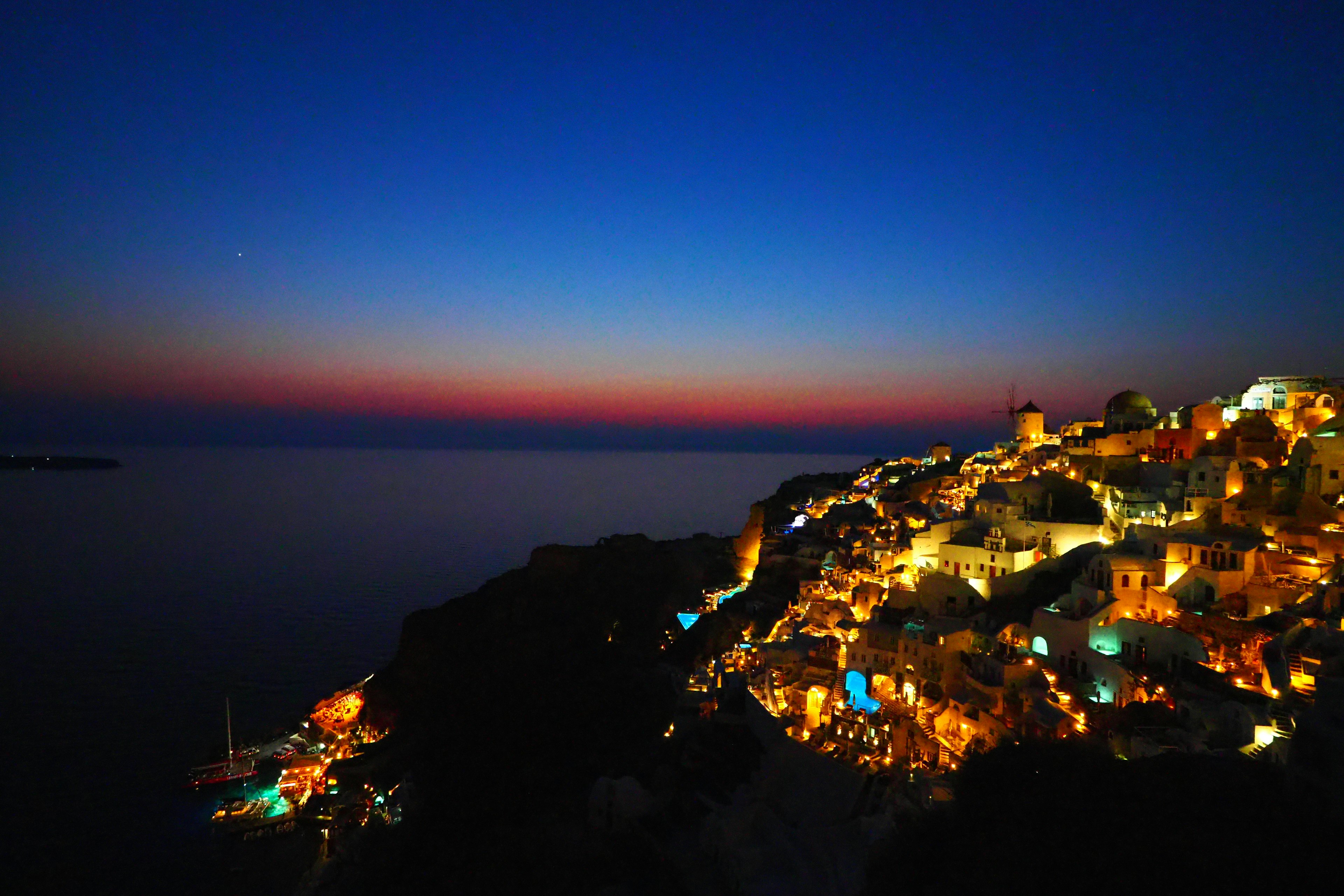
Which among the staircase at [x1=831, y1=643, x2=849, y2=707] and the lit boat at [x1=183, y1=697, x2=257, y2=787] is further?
the lit boat at [x1=183, y1=697, x2=257, y2=787]

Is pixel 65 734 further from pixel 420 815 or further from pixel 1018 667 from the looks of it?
pixel 1018 667

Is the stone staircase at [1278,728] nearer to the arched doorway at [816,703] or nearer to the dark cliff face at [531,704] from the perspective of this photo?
the arched doorway at [816,703]

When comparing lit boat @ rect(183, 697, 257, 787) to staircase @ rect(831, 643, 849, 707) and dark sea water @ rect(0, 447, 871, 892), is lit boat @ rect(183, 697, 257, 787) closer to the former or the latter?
dark sea water @ rect(0, 447, 871, 892)

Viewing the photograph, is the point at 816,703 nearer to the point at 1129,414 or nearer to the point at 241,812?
the point at 241,812

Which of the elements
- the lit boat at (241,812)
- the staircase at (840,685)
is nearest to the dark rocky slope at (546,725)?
the staircase at (840,685)

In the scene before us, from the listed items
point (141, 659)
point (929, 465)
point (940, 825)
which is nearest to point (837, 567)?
point (940, 825)

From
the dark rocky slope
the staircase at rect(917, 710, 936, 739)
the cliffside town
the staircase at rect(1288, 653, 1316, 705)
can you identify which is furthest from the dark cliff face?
the staircase at rect(1288, 653, 1316, 705)

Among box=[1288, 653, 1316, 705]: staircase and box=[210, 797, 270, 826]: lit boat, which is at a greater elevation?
box=[1288, 653, 1316, 705]: staircase

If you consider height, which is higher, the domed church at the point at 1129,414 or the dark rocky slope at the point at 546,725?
the domed church at the point at 1129,414
